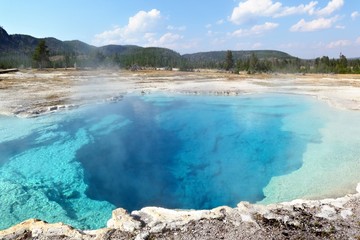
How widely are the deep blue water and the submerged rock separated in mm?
1959

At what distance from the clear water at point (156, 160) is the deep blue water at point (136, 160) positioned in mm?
43

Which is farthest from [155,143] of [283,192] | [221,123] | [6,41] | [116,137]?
[6,41]

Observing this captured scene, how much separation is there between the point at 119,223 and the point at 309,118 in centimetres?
1817

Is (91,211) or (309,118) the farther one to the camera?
(309,118)

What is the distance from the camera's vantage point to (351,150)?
45.9 ft

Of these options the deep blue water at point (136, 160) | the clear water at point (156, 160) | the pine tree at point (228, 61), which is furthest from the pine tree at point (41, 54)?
the clear water at point (156, 160)

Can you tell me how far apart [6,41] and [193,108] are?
177519 mm

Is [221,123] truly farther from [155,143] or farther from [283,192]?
[283,192]

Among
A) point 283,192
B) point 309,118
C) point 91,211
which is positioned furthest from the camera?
point 309,118

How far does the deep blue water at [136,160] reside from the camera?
10.4m

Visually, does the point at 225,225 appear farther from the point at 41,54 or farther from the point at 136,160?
Result: the point at 41,54

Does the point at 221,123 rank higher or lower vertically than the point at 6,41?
lower

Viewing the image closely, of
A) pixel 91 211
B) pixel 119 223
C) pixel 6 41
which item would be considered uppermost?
pixel 6 41

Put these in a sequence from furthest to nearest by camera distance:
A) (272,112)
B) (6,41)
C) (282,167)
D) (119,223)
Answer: (6,41)
(272,112)
(282,167)
(119,223)
